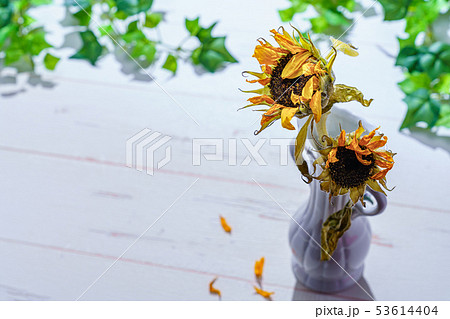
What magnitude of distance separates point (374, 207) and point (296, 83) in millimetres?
174

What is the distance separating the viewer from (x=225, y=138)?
68 centimetres

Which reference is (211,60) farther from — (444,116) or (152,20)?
(444,116)

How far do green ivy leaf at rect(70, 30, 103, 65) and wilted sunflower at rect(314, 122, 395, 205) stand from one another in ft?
1.82

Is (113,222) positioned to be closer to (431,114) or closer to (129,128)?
(129,128)

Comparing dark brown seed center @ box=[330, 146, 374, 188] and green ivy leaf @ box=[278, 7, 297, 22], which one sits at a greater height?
dark brown seed center @ box=[330, 146, 374, 188]

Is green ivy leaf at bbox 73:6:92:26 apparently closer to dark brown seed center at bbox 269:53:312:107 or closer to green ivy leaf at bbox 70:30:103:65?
green ivy leaf at bbox 70:30:103:65

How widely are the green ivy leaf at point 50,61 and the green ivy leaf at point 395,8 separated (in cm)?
53

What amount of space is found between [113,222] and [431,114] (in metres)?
0.45

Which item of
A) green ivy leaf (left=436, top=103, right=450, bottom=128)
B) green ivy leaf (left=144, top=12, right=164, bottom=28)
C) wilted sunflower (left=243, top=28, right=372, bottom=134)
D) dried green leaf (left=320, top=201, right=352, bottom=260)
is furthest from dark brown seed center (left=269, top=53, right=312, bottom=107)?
green ivy leaf (left=144, top=12, right=164, bottom=28)

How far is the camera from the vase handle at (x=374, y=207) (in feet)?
1.60

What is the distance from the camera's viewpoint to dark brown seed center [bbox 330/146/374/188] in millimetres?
428

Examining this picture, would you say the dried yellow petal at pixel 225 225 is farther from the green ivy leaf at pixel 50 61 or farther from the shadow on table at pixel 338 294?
the green ivy leaf at pixel 50 61

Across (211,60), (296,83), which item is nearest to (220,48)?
(211,60)

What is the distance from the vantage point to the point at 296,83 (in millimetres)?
401
